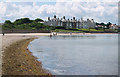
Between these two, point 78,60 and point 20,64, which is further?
point 78,60

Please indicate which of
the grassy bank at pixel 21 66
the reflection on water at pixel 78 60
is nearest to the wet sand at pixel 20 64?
the grassy bank at pixel 21 66

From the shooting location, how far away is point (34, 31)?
118 meters

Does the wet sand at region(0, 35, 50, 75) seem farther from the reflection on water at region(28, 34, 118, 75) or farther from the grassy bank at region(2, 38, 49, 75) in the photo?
the reflection on water at region(28, 34, 118, 75)

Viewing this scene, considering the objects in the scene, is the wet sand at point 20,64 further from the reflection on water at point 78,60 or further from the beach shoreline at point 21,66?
the reflection on water at point 78,60

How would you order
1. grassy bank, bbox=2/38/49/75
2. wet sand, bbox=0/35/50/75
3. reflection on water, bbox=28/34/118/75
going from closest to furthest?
grassy bank, bbox=2/38/49/75, wet sand, bbox=0/35/50/75, reflection on water, bbox=28/34/118/75

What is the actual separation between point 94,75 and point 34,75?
14.3 feet

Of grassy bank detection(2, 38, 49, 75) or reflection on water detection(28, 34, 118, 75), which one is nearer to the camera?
grassy bank detection(2, 38, 49, 75)

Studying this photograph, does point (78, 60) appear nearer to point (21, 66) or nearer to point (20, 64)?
point (20, 64)

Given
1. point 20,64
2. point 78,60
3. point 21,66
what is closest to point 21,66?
point 21,66

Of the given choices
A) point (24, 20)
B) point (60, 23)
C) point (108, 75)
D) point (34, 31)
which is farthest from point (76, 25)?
point (108, 75)

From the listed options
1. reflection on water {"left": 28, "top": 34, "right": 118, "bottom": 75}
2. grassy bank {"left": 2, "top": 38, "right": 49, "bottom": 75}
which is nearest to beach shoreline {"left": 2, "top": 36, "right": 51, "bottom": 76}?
grassy bank {"left": 2, "top": 38, "right": 49, "bottom": 75}

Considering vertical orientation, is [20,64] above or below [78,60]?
above

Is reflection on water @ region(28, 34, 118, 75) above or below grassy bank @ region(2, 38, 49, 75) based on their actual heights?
below

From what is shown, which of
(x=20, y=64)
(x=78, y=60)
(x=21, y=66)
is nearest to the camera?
(x=21, y=66)
